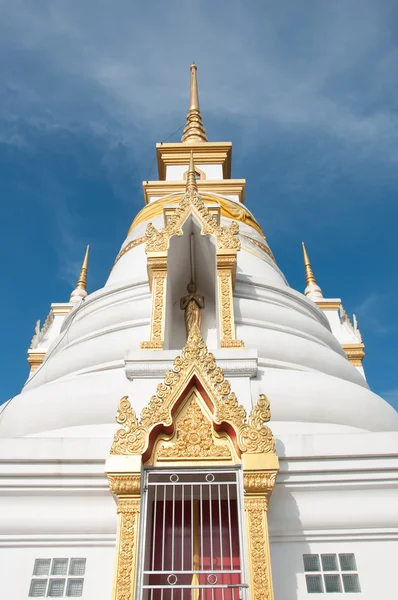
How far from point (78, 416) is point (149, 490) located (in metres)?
1.68

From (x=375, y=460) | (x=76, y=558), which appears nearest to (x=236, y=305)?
(x=375, y=460)

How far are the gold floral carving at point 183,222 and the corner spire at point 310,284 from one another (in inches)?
394

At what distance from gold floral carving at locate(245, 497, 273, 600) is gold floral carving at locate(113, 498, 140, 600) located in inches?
36.2

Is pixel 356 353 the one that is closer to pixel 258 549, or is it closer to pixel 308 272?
pixel 308 272

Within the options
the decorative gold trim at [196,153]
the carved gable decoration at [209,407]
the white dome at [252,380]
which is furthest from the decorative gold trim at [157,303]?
the decorative gold trim at [196,153]

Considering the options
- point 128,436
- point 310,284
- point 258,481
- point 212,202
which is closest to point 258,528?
point 258,481

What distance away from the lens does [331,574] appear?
15.0 feet

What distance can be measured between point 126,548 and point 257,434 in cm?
141

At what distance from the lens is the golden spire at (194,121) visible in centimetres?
1962

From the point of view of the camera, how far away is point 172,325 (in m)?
8.13

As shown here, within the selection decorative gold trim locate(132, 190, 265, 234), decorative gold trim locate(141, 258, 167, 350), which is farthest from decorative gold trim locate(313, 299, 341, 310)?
decorative gold trim locate(141, 258, 167, 350)

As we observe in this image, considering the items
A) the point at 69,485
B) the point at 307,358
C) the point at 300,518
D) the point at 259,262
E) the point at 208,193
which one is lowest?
the point at 300,518

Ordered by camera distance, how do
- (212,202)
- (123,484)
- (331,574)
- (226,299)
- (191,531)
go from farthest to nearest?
(212,202)
(226,299)
(191,531)
(331,574)
(123,484)

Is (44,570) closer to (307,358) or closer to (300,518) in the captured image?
(300,518)
